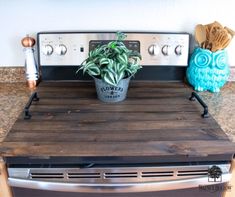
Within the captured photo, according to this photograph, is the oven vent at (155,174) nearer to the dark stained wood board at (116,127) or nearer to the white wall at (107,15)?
the dark stained wood board at (116,127)

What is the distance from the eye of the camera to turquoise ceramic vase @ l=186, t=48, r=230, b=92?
109 cm

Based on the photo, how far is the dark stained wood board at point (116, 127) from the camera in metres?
0.74

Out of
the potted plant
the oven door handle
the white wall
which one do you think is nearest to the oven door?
the oven door handle

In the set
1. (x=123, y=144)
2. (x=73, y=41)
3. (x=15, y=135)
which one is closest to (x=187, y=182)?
(x=123, y=144)

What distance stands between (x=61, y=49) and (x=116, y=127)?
478 millimetres

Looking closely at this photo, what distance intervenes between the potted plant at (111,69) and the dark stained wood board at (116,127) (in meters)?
0.06

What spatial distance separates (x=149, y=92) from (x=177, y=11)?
39 centimetres

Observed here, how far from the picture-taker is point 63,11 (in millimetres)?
1155

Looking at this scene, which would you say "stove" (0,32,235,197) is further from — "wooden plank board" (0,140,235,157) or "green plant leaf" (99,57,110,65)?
"green plant leaf" (99,57,110,65)

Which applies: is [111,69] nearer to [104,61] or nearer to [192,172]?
[104,61]

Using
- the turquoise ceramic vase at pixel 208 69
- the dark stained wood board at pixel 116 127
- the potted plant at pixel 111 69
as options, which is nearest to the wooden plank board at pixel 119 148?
the dark stained wood board at pixel 116 127

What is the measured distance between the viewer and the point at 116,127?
0.86m

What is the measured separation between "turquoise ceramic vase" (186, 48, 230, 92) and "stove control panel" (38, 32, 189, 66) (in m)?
0.08

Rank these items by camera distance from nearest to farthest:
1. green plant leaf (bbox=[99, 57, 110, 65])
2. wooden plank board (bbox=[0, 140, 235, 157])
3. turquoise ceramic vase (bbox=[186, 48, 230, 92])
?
wooden plank board (bbox=[0, 140, 235, 157]) < green plant leaf (bbox=[99, 57, 110, 65]) < turquoise ceramic vase (bbox=[186, 48, 230, 92])
